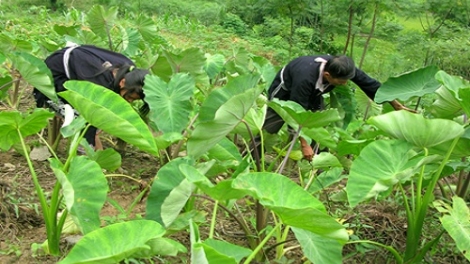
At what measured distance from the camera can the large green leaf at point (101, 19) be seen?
4.24 meters

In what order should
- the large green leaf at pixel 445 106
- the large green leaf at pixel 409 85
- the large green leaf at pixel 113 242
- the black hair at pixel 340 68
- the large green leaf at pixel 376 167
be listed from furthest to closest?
the black hair at pixel 340 68 → the large green leaf at pixel 409 85 → the large green leaf at pixel 445 106 → the large green leaf at pixel 376 167 → the large green leaf at pixel 113 242

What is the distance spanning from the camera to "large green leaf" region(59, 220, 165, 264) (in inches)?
56.0

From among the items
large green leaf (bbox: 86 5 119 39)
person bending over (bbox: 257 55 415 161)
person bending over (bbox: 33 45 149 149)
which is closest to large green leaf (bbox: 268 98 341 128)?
person bending over (bbox: 257 55 415 161)

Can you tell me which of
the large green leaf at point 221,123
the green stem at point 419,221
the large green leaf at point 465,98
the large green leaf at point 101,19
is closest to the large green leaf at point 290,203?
the large green leaf at point 221,123

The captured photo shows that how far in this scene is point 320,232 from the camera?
159 cm

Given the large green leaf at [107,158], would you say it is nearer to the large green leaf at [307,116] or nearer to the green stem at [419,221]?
the large green leaf at [307,116]

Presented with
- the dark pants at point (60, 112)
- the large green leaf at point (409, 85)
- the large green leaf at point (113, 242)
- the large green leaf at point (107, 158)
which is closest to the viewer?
the large green leaf at point (113, 242)

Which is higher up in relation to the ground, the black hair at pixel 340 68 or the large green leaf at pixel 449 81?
the large green leaf at pixel 449 81

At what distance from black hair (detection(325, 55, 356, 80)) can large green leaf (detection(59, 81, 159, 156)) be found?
148 cm

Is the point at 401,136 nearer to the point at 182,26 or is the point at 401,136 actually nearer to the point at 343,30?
the point at 343,30

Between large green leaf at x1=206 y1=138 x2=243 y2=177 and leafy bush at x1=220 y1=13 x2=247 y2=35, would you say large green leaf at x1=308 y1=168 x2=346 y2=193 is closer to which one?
large green leaf at x1=206 y1=138 x2=243 y2=177

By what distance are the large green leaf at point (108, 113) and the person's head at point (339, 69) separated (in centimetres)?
148

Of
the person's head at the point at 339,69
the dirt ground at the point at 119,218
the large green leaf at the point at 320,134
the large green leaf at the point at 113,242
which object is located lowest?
the dirt ground at the point at 119,218

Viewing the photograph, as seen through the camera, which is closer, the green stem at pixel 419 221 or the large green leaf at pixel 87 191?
the large green leaf at pixel 87 191
